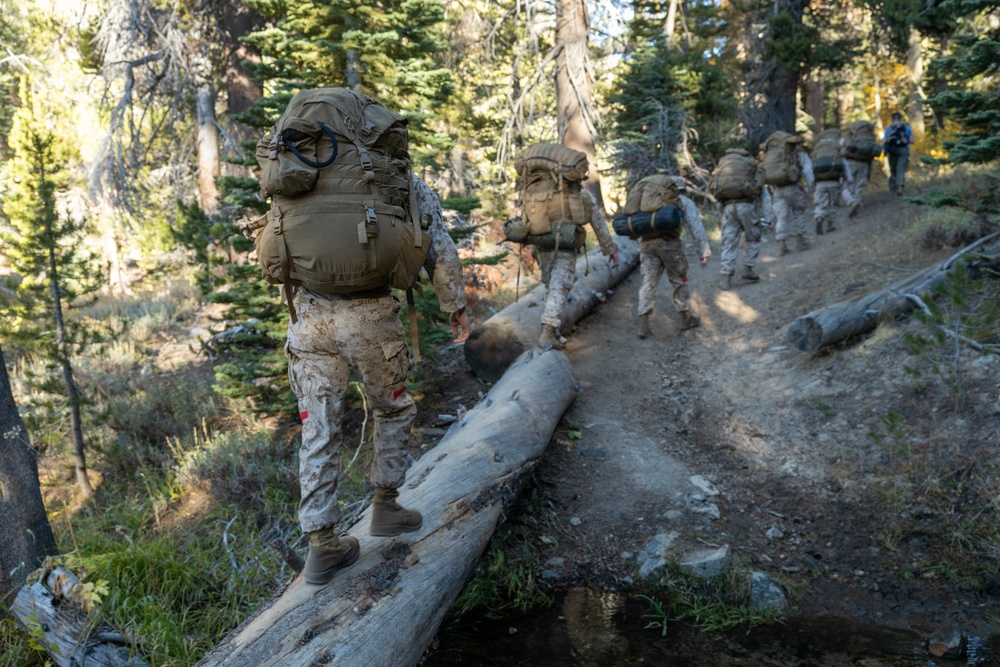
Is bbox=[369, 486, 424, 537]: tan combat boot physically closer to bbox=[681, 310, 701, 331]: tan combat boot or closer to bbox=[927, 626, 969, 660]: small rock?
bbox=[927, 626, 969, 660]: small rock

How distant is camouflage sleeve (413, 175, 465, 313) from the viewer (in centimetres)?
390

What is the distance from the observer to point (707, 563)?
450 centimetres

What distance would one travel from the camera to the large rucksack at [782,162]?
11781 millimetres

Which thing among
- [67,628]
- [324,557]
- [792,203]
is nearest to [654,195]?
[792,203]

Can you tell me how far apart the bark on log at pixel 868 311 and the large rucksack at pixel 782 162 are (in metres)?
4.78

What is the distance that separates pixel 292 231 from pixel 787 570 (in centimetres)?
397

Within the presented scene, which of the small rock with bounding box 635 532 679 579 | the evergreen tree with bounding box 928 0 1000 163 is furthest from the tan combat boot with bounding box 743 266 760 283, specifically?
the small rock with bounding box 635 532 679 579

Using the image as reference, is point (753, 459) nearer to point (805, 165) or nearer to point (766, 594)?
point (766, 594)

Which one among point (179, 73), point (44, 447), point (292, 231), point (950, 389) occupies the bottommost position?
point (44, 447)

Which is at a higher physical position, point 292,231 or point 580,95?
point 580,95

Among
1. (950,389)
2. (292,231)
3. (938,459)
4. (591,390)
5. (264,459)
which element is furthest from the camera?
(591,390)

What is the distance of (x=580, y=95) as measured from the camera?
13125 mm

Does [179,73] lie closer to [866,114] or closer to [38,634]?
[38,634]

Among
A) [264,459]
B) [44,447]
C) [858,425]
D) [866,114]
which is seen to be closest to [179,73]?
[44,447]
